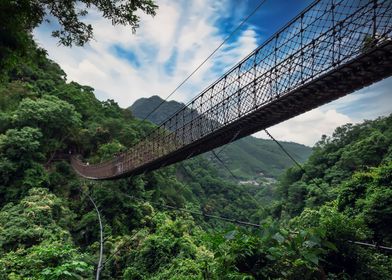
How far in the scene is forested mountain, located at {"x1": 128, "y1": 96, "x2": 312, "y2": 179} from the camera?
264ft

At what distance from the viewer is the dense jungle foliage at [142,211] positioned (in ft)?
9.32

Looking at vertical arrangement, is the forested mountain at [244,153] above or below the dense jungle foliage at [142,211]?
above

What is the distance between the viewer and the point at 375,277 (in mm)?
2859

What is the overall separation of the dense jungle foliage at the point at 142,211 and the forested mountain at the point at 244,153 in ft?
156

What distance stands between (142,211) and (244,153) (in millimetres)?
83544

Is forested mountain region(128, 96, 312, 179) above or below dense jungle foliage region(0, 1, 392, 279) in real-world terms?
above

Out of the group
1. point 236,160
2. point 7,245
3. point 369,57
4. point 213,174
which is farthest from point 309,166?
point 236,160

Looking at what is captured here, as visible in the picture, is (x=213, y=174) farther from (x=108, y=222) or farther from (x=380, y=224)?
(x=380, y=224)

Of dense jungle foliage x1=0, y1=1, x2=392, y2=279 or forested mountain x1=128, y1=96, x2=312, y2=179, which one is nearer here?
dense jungle foliage x1=0, y1=1, x2=392, y2=279

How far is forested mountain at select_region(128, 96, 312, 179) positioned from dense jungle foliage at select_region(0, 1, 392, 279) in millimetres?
47458

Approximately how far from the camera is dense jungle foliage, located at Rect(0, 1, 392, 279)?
284 centimetres

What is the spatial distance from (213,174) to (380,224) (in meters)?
30.7

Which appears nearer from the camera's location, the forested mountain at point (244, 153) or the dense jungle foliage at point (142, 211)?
the dense jungle foliage at point (142, 211)

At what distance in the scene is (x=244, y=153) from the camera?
314 ft
